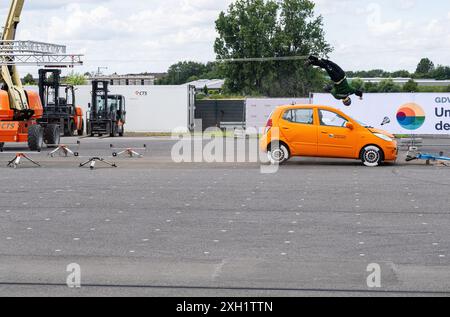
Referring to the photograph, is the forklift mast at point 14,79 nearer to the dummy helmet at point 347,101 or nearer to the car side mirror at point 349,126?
the dummy helmet at point 347,101

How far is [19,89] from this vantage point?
3247cm

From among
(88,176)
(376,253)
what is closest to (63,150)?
(88,176)

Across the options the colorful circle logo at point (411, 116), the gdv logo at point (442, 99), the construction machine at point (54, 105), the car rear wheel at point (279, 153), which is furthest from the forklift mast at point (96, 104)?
the car rear wheel at point (279, 153)

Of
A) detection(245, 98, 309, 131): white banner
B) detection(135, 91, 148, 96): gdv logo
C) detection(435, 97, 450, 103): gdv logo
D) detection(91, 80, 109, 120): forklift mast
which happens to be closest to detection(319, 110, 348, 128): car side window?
detection(435, 97, 450, 103): gdv logo

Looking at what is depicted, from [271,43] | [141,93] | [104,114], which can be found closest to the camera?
[104,114]

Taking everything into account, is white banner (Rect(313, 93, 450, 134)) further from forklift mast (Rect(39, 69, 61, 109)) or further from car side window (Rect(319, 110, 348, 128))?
forklift mast (Rect(39, 69, 61, 109))

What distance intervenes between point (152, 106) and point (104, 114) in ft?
36.8

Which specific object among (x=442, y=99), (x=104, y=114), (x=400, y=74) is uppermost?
(x=442, y=99)

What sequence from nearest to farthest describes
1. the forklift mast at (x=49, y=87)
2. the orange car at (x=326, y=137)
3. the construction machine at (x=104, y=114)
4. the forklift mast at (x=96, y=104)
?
the orange car at (x=326, y=137) < the forklift mast at (x=49, y=87) < the construction machine at (x=104, y=114) < the forklift mast at (x=96, y=104)

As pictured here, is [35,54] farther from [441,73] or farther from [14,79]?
[441,73]

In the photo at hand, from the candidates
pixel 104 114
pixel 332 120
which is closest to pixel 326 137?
pixel 332 120

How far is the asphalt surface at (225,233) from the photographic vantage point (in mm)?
8898

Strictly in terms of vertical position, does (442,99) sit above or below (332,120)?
above

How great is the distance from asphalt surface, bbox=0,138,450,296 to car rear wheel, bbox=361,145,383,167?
1.78m
